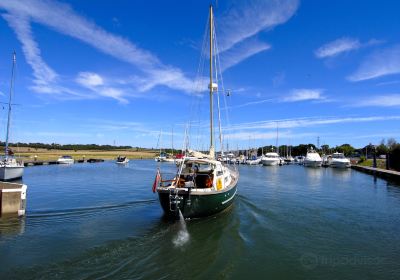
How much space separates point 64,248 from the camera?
14.4m

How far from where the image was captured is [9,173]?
47.0 metres

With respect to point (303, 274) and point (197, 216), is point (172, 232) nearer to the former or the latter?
point (197, 216)

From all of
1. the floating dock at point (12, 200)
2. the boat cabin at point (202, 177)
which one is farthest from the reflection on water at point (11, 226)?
the boat cabin at point (202, 177)

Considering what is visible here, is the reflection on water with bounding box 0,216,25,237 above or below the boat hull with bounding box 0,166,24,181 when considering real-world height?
below

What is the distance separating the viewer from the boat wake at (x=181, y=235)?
15.7 meters

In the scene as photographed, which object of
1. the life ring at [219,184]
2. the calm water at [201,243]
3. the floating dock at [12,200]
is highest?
the life ring at [219,184]

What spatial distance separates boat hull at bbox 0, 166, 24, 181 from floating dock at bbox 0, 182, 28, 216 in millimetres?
28951

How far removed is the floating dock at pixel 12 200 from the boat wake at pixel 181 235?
1020 centimetres

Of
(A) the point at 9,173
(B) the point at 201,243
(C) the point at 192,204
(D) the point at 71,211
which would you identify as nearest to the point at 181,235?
(B) the point at 201,243

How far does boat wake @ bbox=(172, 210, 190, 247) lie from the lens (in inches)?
618

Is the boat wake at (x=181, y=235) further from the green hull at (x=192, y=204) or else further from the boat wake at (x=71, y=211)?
the boat wake at (x=71, y=211)

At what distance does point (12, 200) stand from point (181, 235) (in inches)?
456

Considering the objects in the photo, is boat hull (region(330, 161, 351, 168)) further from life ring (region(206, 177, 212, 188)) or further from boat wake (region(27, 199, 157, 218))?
life ring (region(206, 177, 212, 188))

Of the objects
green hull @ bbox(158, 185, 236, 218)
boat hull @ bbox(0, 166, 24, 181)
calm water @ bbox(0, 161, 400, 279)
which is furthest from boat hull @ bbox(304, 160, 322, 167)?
green hull @ bbox(158, 185, 236, 218)
